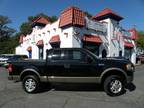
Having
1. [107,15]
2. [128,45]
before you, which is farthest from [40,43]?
[128,45]

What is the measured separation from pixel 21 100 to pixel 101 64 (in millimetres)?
3446

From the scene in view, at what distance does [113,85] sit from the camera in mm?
8906

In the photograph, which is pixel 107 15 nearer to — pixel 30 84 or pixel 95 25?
pixel 95 25

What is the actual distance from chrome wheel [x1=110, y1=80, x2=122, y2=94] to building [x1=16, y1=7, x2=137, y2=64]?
1357 centimetres

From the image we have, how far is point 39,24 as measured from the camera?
33625mm

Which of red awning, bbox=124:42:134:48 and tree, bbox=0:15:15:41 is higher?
tree, bbox=0:15:15:41

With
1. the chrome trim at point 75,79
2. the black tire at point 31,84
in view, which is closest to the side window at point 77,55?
the chrome trim at point 75,79

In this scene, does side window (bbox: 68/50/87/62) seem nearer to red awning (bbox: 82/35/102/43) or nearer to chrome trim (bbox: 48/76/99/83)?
chrome trim (bbox: 48/76/99/83)

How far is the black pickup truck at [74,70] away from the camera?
891 centimetres

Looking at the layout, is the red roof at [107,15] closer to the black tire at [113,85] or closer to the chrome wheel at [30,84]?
the black tire at [113,85]

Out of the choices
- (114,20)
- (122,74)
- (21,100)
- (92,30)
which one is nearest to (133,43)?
(114,20)

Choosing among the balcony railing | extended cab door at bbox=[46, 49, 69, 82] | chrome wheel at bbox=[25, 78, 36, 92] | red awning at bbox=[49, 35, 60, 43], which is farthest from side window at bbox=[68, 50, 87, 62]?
red awning at bbox=[49, 35, 60, 43]

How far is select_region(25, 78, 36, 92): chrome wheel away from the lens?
939 centimetres

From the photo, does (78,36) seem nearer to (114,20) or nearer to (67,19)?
(67,19)
